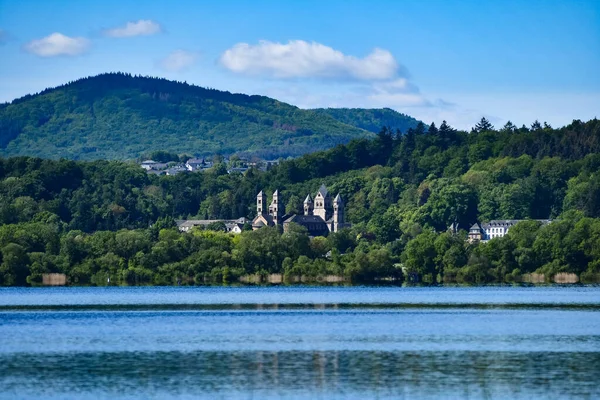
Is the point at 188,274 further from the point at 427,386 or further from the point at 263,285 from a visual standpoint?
the point at 427,386

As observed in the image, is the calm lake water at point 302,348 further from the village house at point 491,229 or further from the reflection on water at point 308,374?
the village house at point 491,229

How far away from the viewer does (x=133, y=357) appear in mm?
46844

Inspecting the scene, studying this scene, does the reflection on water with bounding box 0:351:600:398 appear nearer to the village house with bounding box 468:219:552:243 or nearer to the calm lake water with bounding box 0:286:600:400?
the calm lake water with bounding box 0:286:600:400

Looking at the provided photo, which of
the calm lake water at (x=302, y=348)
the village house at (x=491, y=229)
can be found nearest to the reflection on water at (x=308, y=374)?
the calm lake water at (x=302, y=348)

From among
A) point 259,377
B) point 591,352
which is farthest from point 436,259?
point 259,377

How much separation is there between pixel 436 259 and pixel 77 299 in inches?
1559

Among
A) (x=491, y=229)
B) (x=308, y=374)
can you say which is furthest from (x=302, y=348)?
(x=491, y=229)

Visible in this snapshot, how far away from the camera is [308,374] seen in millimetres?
41719

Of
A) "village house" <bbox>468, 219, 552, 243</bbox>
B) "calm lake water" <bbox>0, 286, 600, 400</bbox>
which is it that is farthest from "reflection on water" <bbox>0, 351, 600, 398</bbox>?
"village house" <bbox>468, 219, 552, 243</bbox>

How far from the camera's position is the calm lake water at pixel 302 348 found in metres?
38.9

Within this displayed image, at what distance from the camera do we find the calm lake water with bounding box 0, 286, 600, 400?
38.9m

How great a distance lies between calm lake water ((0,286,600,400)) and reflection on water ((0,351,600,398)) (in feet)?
0.19

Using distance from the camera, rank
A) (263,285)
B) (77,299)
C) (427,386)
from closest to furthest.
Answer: (427,386) → (77,299) → (263,285)

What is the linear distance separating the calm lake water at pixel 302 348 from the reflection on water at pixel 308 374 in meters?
0.06
